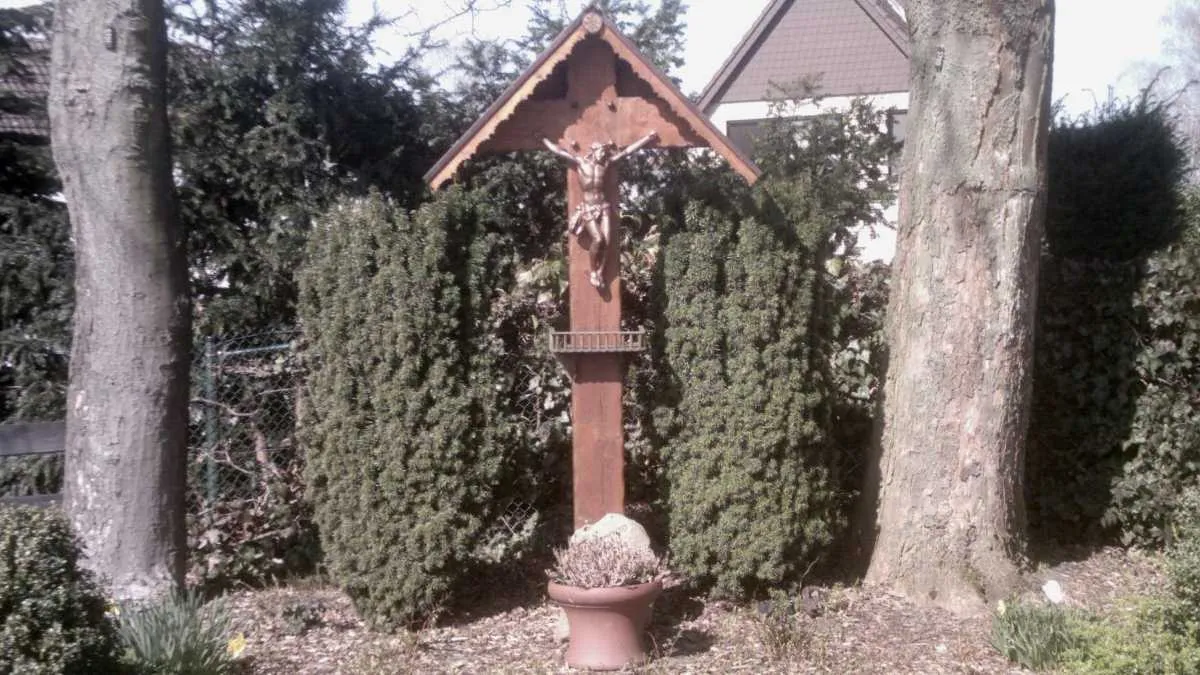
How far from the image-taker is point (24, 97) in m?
8.63

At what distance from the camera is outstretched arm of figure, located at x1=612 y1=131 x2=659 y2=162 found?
582 cm

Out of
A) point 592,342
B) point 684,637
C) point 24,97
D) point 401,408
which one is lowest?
point 684,637

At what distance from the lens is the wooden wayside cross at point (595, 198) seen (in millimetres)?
5871

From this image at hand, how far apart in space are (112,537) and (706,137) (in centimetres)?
385

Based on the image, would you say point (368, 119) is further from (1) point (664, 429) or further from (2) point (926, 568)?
(2) point (926, 568)

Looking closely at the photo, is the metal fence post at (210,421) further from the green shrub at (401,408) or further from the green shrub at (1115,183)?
the green shrub at (1115,183)

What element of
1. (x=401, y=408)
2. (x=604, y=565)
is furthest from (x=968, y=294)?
(x=401, y=408)

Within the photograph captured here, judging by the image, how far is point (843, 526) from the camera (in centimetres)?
644

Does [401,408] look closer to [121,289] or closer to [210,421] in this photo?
[121,289]

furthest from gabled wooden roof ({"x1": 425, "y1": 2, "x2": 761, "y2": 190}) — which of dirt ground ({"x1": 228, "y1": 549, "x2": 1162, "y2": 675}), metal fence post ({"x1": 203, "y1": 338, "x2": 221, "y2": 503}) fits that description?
dirt ground ({"x1": 228, "y1": 549, "x2": 1162, "y2": 675})

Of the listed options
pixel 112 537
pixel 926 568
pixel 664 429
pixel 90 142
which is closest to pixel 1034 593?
pixel 926 568

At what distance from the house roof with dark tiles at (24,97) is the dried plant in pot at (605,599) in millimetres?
5913

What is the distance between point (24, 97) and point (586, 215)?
5467mm

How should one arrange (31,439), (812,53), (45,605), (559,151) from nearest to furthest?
(45,605) → (559,151) → (31,439) → (812,53)
